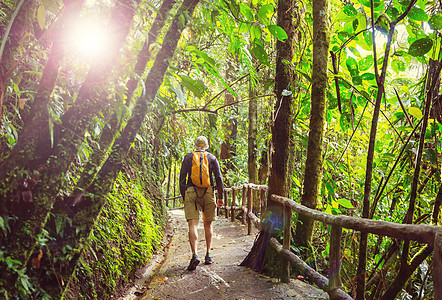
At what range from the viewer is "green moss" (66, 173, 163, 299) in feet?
10.4

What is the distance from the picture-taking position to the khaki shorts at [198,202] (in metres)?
5.27

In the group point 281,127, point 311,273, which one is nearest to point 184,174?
point 281,127

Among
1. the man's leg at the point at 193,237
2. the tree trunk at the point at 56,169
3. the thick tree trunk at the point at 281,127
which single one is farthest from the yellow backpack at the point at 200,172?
the tree trunk at the point at 56,169

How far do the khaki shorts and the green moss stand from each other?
2.98 ft

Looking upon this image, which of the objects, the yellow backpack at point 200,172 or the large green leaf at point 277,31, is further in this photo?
the yellow backpack at point 200,172

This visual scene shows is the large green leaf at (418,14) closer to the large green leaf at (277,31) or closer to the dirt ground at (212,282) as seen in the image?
the large green leaf at (277,31)

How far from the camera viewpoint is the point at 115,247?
4051 mm

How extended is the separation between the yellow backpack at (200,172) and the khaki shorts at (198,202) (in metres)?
0.12

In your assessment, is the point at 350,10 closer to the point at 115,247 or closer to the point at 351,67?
the point at 351,67

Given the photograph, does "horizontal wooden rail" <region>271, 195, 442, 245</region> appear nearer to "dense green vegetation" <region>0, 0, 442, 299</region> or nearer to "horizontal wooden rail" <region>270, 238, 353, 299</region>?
"dense green vegetation" <region>0, 0, 442, 299</region>

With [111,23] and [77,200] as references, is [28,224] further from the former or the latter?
[111,23]

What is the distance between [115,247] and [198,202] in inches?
63.8

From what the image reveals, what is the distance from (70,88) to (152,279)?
2.83 m

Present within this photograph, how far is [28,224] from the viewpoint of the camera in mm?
1894
